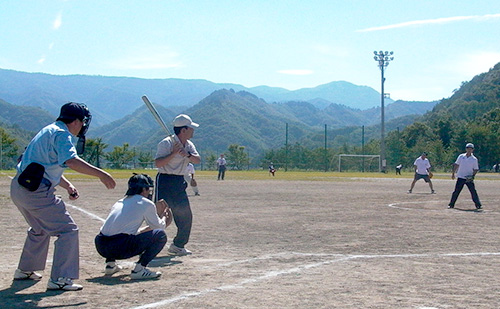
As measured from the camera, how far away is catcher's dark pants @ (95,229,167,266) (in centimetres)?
717

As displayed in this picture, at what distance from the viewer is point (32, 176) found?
6199mm

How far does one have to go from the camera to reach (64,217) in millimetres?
6512

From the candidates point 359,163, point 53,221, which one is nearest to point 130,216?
point 53,221

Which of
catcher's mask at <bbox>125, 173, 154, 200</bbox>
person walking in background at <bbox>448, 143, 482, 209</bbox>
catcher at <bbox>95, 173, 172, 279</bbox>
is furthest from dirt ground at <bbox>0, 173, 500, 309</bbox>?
person walking in background at <bbox>448, 143, 482, 209</bbox>

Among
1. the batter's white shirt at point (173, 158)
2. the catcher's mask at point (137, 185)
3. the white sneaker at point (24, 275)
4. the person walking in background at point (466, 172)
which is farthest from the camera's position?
the person walking in background at point (466, 172)

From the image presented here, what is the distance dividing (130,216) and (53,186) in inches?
42.0

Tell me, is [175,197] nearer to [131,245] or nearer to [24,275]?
[131,245]

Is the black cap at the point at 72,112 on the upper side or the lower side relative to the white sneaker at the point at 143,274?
upper

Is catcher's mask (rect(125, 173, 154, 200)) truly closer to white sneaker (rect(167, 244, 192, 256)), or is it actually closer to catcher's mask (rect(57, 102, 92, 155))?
catcher's mask (rect(57, 102, 92, 155))

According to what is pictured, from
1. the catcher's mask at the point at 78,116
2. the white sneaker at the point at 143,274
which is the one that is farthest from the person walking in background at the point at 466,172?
the catcher's mask at the point at 78,116

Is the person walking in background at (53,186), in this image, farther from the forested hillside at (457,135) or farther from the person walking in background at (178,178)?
the forested hillside at (457,135)

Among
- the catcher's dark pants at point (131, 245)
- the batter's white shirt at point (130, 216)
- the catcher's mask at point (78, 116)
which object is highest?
the catcher's mask at point (78, 116)

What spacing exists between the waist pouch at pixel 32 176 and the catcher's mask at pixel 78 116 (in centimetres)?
47

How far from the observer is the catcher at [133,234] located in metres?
7.18
